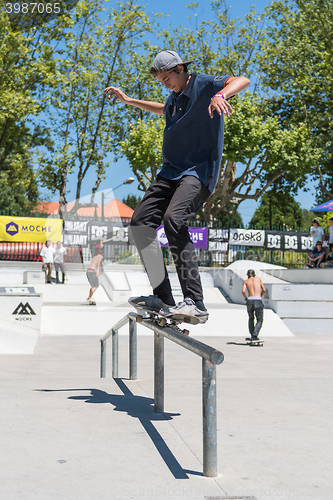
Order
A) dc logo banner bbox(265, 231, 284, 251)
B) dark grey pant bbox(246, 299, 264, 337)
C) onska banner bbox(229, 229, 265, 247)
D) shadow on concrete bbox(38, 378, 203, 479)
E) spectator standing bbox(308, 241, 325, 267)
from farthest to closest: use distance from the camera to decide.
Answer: dc logo banner bbox(265, 231, 284, 251)
onska banner bbox(229, 229, 265, 247)
spectator standing bbox(308, 241, 325, 267)
dark grey pant bbox(246, 299, 264, 337)
shadow on concrete bbox(38, 378, 203, 479)

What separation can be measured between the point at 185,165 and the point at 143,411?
2.01m

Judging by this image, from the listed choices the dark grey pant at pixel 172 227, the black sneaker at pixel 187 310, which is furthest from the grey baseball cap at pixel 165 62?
the black sneaker at pixel 187 310

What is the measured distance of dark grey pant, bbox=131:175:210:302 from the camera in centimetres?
309

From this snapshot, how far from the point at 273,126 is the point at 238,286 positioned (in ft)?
45.1

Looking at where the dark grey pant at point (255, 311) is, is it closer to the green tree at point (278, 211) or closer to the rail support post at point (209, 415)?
the rail support post at point (209, 415)

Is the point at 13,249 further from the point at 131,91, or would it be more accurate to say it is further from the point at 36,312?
the point at 131,91

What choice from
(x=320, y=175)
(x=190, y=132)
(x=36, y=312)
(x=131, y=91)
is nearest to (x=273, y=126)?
(x=320, y=175)

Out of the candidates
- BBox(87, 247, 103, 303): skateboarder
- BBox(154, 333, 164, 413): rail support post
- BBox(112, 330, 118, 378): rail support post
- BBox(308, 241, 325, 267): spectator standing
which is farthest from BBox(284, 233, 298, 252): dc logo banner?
BBox(154, 333, 164, 413): rail support post

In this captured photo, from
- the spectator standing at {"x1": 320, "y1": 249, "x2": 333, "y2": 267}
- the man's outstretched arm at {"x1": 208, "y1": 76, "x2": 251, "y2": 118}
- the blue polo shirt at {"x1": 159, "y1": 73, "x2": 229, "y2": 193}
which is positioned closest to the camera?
the man's outstretched arm at {"x1": 208, "y1": 76, "x2": 251, "y2": 118}

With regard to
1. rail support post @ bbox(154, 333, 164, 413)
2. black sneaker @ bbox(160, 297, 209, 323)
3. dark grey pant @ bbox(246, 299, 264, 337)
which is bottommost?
dark grey pant @ bbox(246, 299, 264, 337)

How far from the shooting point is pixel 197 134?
3.19m

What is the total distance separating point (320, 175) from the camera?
31188 millimetres

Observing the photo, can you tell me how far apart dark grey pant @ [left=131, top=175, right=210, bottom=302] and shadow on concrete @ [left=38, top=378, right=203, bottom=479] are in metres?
0.95

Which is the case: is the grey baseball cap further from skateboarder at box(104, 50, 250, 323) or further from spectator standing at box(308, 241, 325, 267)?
spectator standing at box(308, 241, 325, 267)
